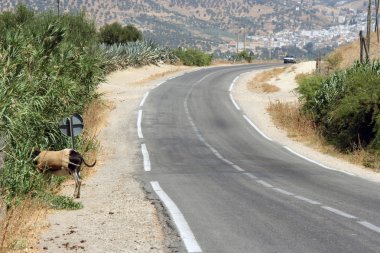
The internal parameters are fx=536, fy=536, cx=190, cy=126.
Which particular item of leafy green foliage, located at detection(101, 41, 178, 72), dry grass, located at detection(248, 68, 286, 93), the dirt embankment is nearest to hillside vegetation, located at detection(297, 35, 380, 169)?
the dirt embankment

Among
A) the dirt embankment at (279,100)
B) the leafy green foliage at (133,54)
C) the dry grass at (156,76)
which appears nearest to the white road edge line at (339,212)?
the dirt embankment at (279,100)

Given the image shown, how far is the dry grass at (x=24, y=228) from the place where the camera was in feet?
23.6

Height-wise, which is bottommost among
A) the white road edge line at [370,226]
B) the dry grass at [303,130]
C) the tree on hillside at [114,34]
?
the dry grass at [303,130]

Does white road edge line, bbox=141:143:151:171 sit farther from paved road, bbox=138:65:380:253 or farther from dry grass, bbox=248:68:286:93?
dry grass, bbox=248:68:286:93

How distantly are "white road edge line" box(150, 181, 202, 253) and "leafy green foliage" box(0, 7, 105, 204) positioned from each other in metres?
2.78

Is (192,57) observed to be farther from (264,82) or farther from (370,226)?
(370,226)

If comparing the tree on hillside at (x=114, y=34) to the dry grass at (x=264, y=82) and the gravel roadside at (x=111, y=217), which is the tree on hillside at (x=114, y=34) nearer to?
the dry grass at (x=264, y=82)

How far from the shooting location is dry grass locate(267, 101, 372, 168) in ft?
66.6

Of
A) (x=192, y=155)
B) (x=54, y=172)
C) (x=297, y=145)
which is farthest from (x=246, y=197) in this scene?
(x=297, y=145)

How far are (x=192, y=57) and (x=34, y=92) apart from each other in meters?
59.6

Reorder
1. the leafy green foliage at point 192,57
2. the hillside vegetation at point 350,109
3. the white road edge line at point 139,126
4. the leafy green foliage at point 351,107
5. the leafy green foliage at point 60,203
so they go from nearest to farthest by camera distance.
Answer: the leafy green foliage at point 60,203, the hillside vegetation at point 350,109, the leafy green foliage at point 351,107, the white road edge line at point 139,126, the leafy green foliage at point 192,57

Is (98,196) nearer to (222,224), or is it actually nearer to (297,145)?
(222,224)

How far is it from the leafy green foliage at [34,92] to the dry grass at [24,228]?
80cm

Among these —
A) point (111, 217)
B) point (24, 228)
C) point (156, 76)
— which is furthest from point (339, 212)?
point (156, 76)
